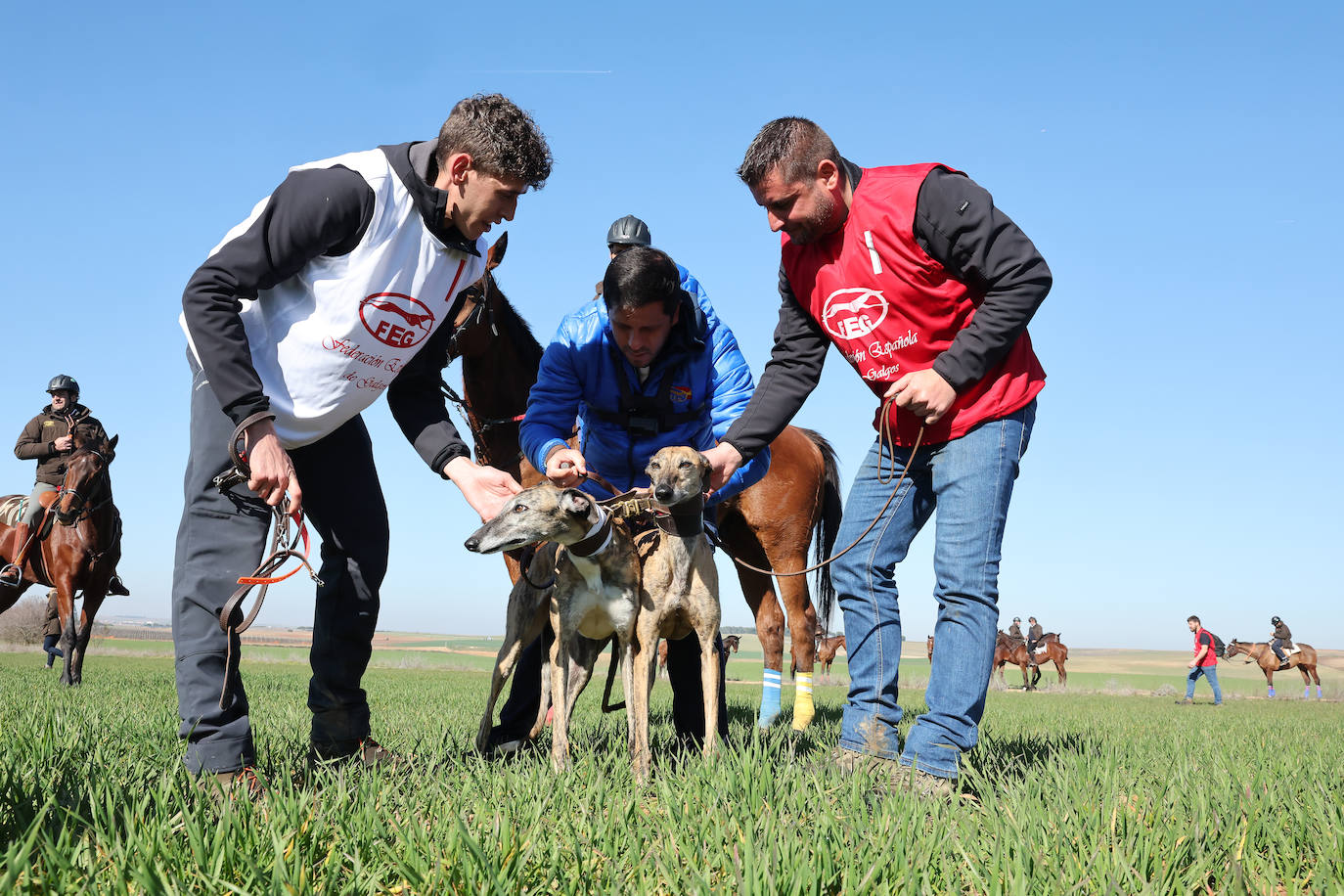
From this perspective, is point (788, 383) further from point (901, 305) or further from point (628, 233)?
point (628, 233)

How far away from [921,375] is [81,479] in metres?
11.6

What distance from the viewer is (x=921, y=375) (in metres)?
3.54

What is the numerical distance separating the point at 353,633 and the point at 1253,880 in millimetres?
3192

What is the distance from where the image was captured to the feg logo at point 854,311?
3.79m

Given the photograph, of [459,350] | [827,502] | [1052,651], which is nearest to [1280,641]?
[1052,651]

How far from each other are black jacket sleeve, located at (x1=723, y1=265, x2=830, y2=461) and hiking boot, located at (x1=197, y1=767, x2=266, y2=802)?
2.40 meters

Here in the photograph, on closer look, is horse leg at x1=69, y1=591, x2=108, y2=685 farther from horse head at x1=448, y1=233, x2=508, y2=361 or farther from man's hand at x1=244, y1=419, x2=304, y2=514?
man's hand at x1=244, y1=419, x2=304, y2=514

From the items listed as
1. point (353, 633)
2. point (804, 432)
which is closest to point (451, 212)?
point (353, 633)

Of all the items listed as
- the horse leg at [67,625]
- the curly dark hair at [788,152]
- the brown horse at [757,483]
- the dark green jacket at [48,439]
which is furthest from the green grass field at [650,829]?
the dark green jacket at [48,439]

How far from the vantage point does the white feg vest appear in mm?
3301

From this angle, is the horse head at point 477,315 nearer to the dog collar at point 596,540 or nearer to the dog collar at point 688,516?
the dog collar at point 596,540

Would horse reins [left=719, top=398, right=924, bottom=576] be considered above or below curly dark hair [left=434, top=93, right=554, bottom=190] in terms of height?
below

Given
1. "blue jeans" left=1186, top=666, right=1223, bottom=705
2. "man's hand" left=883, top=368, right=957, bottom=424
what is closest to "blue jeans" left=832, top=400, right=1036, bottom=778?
"man's hand" left=883, top=368, right=957, bottom=424

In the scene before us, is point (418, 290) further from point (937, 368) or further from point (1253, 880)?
point (1253, 880)
